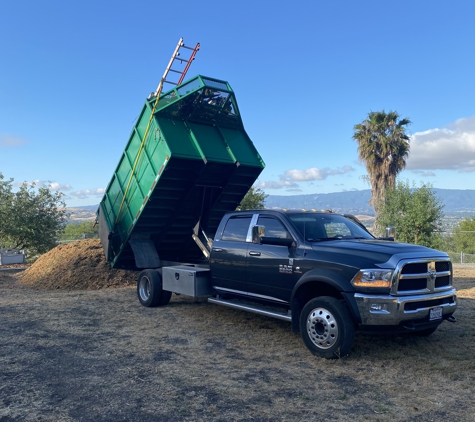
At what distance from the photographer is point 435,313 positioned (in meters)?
6.14

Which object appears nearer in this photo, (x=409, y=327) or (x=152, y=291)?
(x=409, y=327)

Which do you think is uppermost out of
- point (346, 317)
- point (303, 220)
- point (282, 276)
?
point (303, 220)

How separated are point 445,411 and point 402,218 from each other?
21213 millimetres

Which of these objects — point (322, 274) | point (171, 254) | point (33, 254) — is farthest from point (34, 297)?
point (33, 254)

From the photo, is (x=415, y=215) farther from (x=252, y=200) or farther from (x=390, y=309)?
(x=390, y=309)

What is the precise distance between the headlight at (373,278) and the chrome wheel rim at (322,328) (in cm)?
57

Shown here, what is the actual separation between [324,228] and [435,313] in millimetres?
2086

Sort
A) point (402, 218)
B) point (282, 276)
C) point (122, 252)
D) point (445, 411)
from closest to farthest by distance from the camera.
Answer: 1. point (445, 411)
2. point (282, 276)
3. point (122, 252)
4. point (402, 218)

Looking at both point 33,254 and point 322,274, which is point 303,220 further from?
point 33,254

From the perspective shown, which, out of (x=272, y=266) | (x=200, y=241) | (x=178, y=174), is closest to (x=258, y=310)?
(x=272, y=266)

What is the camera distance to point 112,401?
15.6ft

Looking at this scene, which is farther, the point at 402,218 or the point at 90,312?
the point at 402,218

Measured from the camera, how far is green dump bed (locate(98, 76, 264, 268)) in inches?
380

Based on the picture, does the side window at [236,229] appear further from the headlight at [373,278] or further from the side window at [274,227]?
the headlight at [373,278]
